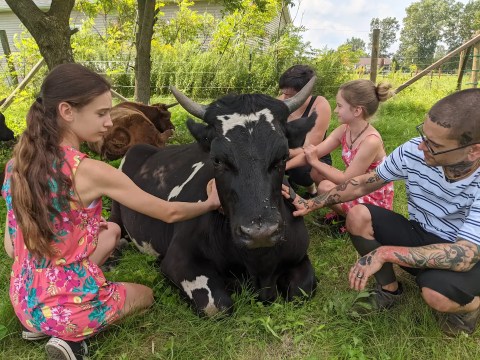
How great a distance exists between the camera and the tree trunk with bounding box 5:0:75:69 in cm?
580

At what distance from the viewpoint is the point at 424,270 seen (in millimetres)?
2752

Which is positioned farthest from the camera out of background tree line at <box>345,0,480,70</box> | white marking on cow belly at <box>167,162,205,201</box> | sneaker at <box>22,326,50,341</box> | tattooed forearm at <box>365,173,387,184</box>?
background tree line at <box>345,0,480,70</box>

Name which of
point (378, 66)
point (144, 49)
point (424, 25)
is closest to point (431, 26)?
point (424, 25)

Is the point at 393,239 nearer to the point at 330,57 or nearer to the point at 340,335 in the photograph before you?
the point at 340,335

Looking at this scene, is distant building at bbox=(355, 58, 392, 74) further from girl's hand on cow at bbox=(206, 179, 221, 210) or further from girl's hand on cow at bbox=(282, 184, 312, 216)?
girl's hand on cow at bbox=(206, 179, 221, 210)

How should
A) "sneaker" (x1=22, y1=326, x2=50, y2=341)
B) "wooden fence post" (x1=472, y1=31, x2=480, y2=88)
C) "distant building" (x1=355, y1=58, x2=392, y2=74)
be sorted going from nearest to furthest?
1. "sneaker" (x1=22, y1=326, x2=50, y2=341)
2. "wooden fence post" (x1=472, y1=31, x2=480, y2=88)
3. "distant building" (x1=355, y1=58, x2=392, y2=74)

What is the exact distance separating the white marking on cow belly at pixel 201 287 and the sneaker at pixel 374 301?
3.30 feet

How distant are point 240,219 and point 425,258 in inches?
46.3

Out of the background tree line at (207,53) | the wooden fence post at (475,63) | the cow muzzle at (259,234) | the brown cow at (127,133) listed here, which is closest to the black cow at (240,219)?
the cow muzzle at (259,234)

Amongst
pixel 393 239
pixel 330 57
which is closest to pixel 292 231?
pixel 393 239

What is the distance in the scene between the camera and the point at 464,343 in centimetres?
269

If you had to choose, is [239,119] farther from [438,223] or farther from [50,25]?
[50,25]

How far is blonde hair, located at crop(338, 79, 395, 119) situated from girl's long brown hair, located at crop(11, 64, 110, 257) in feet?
7.88

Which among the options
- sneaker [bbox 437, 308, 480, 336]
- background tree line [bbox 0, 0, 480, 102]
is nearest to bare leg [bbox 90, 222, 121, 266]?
sneaker [bbox 437, 308, 480, 336]
